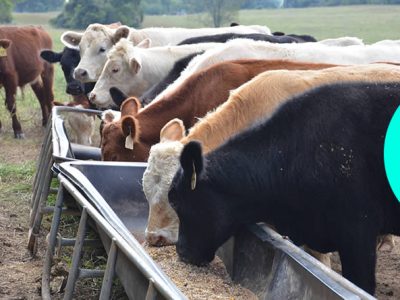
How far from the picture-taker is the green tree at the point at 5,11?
5219 centimetres

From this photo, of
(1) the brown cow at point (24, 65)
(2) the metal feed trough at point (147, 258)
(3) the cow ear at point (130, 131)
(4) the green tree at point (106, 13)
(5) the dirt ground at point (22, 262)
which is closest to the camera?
(2) the metal feed trough at point (147, 258)

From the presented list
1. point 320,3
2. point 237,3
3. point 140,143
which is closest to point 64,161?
point 140,143

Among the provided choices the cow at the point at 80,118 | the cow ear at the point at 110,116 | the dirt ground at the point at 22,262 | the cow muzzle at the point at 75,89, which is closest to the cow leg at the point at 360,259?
the dirt ground at the point at 22,262

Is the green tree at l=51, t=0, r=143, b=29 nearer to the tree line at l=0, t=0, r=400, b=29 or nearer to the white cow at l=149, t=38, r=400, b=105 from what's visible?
the tree line at l=0, t=0, r=400, b=29

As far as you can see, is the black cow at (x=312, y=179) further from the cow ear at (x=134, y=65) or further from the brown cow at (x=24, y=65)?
the brown cow at (x=24, y=65)

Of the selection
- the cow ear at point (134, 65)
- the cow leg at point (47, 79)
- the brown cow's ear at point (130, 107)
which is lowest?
the cow leg at point (47, 79)

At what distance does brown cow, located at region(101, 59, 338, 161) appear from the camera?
5.75 meters

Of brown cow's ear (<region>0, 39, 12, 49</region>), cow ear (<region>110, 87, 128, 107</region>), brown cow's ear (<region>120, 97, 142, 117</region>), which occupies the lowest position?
brown cow's ear (<region>0, 39, 12, 49</region>)

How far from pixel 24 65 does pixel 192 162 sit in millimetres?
10020

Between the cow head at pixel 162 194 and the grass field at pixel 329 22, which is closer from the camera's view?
the cow head at pixel 162 194

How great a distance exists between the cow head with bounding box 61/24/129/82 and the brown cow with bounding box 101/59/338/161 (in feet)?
12.0

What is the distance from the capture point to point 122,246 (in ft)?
11.5

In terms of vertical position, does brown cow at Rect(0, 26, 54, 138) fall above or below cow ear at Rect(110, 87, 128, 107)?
below

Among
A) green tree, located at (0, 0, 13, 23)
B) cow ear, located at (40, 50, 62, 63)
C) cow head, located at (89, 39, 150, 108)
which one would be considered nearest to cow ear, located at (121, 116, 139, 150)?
cow head, located at (89, 39, 150, 108)
